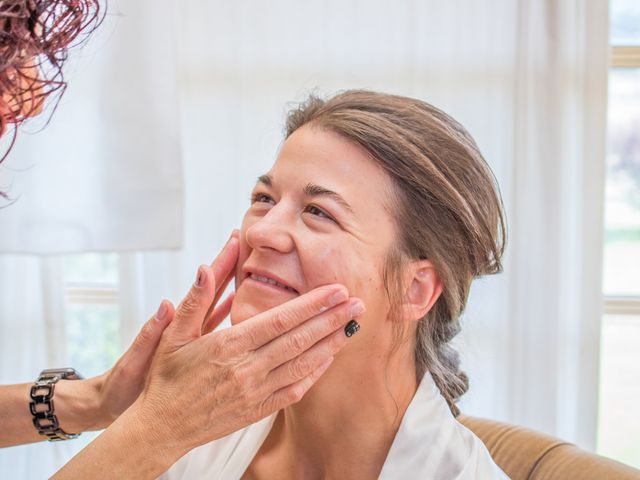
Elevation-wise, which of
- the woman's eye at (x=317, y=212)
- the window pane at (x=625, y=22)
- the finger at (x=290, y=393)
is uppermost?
the window pane at (x=625, y=22)

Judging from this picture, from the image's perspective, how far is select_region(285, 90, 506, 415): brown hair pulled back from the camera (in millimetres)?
1427

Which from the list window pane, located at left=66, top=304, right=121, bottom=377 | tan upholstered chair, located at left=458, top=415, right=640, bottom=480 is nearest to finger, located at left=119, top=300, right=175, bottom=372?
tan upholstered chair, located at left=458, top=415, right=640, bottom=480

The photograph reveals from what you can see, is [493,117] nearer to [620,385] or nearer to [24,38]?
[620,385]

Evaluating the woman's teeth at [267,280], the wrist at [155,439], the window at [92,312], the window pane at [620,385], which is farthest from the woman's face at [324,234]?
the window pane at [620,385]

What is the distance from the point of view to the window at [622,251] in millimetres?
2562

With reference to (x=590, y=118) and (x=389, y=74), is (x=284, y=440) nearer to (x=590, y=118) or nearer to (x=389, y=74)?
(x=389, y=74)

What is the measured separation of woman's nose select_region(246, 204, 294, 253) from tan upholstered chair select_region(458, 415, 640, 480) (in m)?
0.69

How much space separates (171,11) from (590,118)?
1.38 m

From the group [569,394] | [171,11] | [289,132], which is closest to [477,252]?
[289,132]

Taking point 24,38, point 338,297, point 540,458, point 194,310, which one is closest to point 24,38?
point 24,38

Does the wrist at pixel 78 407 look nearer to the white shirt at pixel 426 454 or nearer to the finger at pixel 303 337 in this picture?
the white shirt at pixel 426 454

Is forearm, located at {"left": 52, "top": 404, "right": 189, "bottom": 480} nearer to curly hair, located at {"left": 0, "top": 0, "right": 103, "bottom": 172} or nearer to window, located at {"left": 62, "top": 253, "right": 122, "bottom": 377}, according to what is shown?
curly hair, located at {"left": 0, "top": 0, "right": 103, "bottom": 172}

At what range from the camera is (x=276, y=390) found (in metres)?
1.21

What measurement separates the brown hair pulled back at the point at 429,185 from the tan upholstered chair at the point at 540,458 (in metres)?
0.27
